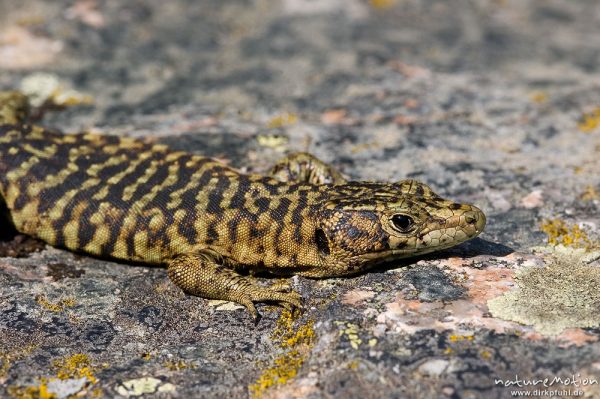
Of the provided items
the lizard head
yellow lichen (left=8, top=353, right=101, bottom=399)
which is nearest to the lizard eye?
the lizard head

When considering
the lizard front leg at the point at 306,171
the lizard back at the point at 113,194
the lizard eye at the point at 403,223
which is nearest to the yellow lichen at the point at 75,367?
the lizard back at the point at 113,194

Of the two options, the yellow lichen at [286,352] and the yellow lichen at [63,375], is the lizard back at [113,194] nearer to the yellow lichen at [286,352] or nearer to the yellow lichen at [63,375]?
the yellow lichen at [286,352]

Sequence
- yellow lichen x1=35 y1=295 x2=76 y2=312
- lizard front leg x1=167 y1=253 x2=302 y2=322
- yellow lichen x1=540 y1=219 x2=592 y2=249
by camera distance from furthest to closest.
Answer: yellow lichen x1=540 y1=219 x2=592 y2=249, yellow lichen x1=35 y1=295 x2=76 y2=312, lizard front leg x1=167 y1=253 x2=302 y2=322

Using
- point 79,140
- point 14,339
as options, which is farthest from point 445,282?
point 79,140

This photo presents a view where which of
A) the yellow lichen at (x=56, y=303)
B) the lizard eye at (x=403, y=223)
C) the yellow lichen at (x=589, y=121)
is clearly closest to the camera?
the lizard eye at (x=403, y=223)

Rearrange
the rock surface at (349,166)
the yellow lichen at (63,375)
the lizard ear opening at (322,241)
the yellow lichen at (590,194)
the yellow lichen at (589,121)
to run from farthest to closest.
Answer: the yellow lichen at (589,121) < the yellow lichen at (590,194) < the lizard ear opening at (322,241) < the rock surface at (349,166) < the yellow lichen at (63,375)

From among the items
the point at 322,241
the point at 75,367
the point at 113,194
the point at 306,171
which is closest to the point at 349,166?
the point at 306,171

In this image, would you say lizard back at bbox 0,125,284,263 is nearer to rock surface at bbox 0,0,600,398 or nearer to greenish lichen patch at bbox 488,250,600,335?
rock surface at bbox 0,0,600,398
